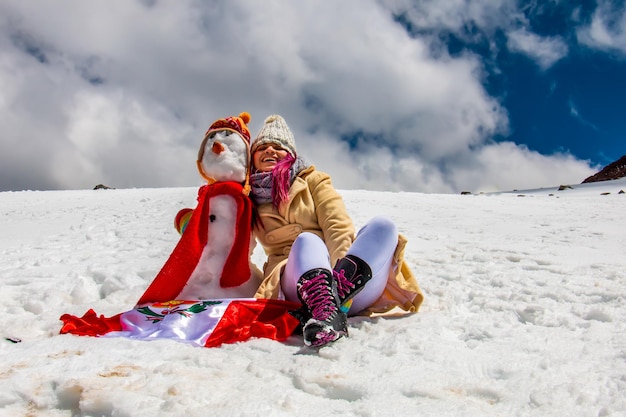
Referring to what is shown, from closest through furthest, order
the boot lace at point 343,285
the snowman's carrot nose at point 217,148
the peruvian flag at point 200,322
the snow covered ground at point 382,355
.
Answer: the snow covered ground at point 382,355 < the peruvian flag at point 200,322 < the boot lace at point 343,285 < the snowman's carrot nose at point 217,148

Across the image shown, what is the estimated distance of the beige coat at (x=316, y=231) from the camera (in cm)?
214

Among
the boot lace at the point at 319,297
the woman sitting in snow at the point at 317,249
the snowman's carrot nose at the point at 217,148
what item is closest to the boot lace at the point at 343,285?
the woman sitting in snow at the point at 317,249

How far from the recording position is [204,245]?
7.72ft

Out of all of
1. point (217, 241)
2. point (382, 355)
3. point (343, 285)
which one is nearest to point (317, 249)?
point (343, 285)

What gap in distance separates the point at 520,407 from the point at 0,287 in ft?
10.3

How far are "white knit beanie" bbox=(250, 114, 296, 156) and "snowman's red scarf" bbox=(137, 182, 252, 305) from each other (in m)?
0.34

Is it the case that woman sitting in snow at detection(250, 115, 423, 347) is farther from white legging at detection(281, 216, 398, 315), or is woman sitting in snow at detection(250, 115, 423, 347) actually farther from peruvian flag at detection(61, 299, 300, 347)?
peruvian flag at detection(61, 299, 300, 347)

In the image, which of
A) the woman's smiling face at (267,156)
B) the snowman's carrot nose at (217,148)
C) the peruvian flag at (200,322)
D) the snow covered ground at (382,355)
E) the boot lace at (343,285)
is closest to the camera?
the snow covered ground at (382,355)

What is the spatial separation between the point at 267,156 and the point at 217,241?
0.59m

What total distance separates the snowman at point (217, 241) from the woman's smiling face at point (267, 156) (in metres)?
Answer: 0.08

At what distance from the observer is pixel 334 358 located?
4.91 feet

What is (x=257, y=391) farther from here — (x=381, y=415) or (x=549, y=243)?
(x=549, y=243)

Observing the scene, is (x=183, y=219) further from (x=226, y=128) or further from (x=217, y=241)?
(x=226, y=128)

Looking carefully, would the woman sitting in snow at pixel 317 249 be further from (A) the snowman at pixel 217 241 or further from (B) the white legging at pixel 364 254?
(A) the snowman at pixel 217 241
